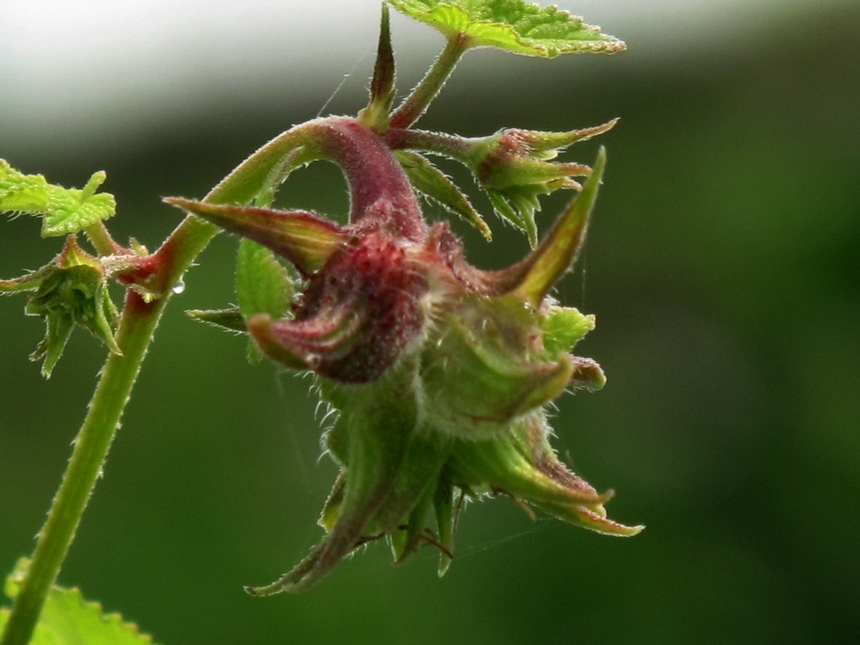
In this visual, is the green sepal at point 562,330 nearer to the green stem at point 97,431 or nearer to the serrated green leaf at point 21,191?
the green stem at point 97,431

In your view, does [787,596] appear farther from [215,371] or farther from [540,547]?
[215,371]

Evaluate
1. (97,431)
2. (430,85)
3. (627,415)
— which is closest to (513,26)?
(430,85)

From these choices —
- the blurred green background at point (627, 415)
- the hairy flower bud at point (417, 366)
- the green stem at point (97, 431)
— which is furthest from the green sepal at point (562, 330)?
the blurred green background at point (627, 415)

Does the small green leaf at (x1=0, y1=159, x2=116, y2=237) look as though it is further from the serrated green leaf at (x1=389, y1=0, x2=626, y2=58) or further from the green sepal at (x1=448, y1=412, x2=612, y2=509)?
the green sepal at (x1=448, y1=412, x2=612, y2=509)

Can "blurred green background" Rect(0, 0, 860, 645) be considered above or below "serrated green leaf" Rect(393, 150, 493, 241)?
below

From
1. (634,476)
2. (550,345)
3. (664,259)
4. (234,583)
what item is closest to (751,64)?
(664,259)

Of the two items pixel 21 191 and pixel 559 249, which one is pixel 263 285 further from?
pixel 21 191

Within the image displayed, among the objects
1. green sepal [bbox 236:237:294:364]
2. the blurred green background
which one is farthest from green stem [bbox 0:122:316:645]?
the blurred green background
